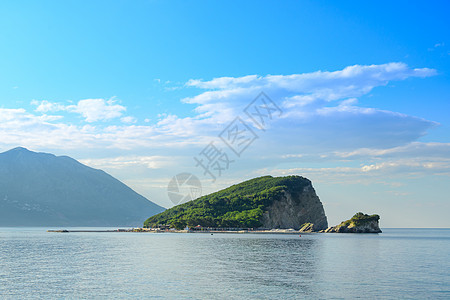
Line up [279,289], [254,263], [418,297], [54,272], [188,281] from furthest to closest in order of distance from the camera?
[254,263] < [54,272] < [188,281] < [279,289] < [418,297]

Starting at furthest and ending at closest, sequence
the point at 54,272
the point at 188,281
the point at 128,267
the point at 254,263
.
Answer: the point at 254,263 < the point at 128,267 < the point at 54,272 < the point at 188,281

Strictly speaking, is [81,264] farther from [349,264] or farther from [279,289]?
[349,264]

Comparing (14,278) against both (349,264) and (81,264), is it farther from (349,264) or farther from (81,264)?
(349,264)

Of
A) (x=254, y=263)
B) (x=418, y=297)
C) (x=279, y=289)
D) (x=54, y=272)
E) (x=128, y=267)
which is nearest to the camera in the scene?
(x=418, y=297)

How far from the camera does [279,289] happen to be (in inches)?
1827

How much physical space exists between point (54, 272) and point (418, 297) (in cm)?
4781

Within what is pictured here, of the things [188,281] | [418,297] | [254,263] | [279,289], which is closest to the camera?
[418,297]

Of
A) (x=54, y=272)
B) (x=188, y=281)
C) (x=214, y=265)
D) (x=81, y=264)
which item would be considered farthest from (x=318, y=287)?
(x=81, y=264)

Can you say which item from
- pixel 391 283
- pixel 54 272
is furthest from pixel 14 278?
pixel 391 283

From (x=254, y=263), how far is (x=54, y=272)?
32308 mm

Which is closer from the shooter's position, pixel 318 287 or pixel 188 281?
pixel 318 287

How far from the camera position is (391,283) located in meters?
52.0

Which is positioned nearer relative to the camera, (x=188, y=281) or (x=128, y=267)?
(x=188, y=281)

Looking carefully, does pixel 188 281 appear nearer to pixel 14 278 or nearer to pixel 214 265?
pixel 214 265
